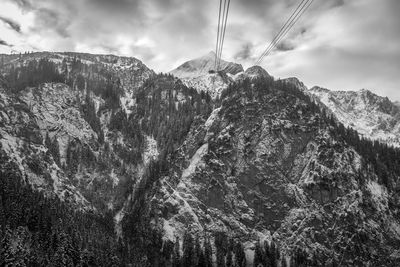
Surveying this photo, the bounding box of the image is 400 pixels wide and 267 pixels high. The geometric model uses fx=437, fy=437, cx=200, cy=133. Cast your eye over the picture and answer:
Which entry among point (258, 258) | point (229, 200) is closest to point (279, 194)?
point (229, 200)

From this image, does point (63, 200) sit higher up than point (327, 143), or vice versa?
point (327, 143)

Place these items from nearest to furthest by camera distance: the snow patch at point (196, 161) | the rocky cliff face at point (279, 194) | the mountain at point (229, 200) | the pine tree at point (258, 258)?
the pine tree at point (258, 258) → the mountain at point (229, 200) → the rocky cliff face at point (279, 194) → the snow patch at point (196, 161)

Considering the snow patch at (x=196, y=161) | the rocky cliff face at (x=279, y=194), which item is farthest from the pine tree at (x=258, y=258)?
the snow patch at (x=196, y=161)

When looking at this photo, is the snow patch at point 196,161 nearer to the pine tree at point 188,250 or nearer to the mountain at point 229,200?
the mountain at point 229,200

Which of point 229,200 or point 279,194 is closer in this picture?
point 229,200

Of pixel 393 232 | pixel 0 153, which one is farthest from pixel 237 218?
pixel 0 153

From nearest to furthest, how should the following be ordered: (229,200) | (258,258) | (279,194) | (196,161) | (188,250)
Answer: (188,250) → (258,258) → (229,200) → (279,194) → (196,161)

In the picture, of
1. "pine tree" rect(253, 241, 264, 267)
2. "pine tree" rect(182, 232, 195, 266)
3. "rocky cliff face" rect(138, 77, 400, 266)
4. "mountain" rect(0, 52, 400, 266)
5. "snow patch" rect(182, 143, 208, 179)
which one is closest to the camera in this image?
"pine tree" rect(182, 232, 195, 266)

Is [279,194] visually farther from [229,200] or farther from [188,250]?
[188,250]

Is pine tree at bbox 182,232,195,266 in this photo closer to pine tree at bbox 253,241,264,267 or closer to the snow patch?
pine tree at bbox 253,241,264,267

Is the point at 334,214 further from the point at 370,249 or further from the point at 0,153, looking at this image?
the point at 0,153

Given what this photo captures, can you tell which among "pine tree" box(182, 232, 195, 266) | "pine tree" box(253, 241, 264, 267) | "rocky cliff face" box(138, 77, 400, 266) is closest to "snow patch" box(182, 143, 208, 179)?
"rocky cliff face" box(138, 77, 400, 266)
